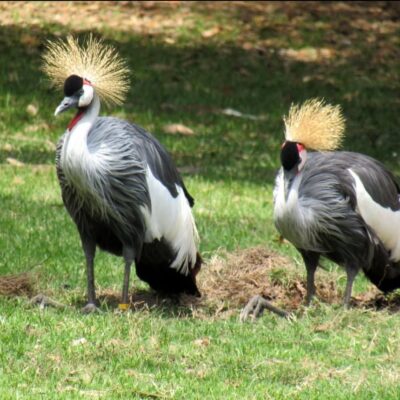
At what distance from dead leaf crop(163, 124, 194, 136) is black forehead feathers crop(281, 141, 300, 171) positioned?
6371mm

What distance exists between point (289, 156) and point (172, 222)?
861 mm

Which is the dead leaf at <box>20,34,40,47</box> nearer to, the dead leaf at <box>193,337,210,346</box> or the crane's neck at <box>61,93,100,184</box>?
the crane's neck at <box>61,93,100,184</box>

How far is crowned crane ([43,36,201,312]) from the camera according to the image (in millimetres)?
7555

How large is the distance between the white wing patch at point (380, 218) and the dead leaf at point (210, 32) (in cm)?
989

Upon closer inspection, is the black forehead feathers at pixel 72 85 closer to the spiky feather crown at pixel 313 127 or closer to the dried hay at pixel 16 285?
the dried hay at pixel 16 285

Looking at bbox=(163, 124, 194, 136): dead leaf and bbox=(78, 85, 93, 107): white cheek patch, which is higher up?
bbox=(78, 85, 93, 107): white cheek patch

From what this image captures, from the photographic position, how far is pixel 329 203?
26.5 feet

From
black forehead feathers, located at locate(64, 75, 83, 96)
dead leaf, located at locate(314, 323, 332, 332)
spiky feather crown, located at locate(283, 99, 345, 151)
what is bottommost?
dead leaf, located at locate(314, 323, 332, 332)

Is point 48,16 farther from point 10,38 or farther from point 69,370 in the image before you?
point 69,370

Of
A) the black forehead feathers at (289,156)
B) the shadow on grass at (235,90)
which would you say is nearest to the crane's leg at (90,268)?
the black forehead feathers at (289,156)

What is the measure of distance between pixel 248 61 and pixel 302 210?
9.33 meters

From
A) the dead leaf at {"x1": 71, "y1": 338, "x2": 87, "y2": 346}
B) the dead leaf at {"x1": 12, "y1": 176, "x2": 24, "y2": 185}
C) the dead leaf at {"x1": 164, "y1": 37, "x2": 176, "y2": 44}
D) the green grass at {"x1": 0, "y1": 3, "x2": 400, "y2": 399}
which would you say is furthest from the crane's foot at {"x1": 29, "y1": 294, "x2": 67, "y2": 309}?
the dead leaf at {"x1": 164, "y1": 37, "x2": 176, "y2": 44}

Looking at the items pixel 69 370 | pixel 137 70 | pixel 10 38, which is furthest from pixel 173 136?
pixel 69 370

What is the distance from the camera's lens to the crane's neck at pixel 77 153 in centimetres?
745
